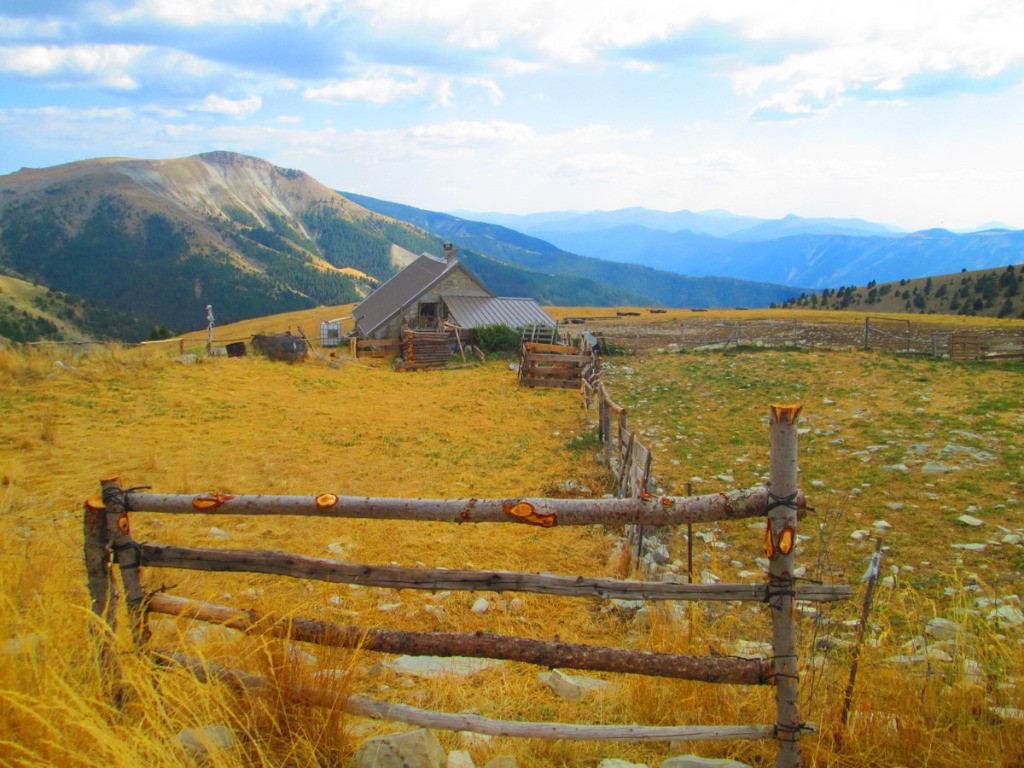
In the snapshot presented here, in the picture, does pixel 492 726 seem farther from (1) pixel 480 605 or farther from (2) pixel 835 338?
(2) pixel 835 338

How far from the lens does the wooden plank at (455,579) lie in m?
3.02

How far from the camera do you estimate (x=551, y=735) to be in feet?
9.62

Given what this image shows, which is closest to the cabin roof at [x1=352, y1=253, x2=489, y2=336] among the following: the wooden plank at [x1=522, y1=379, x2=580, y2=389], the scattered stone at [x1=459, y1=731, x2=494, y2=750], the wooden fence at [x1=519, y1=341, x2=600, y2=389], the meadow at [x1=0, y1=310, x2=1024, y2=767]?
the meadow at [x1=0, y1=310, x2=1024, y2=767]

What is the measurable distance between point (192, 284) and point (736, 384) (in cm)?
15264

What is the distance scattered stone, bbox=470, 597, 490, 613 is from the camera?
5828 mm

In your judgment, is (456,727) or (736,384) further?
(736,384)

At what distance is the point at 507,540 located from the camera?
7.89m

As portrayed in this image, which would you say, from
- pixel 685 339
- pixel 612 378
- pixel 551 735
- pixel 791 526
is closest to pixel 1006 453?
pixel 791 526

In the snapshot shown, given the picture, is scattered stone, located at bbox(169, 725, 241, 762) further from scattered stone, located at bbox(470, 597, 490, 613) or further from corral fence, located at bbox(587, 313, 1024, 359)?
corral fence, located at bbox(587, 313, 1024, 359)

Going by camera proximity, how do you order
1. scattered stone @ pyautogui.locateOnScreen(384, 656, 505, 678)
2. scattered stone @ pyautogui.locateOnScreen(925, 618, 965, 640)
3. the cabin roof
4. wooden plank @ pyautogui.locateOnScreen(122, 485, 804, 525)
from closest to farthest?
wooden plank @ pyautogui.locateOnScreen(122, 485, 804, 525) < scattered stone @ pyautogui.locateOnScreen(384, 656, 505, 678) < scattered stone @ pyautogui.locateOnScreen(925, 618, 965, 640) < the cabin roof

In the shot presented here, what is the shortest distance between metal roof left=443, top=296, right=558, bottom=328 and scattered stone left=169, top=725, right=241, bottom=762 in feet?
90.7

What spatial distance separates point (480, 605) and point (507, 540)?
6.57 ft

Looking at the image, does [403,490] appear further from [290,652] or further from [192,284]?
[192,284]

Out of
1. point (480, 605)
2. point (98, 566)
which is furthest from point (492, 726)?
point (480, 605)
